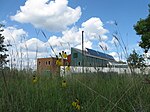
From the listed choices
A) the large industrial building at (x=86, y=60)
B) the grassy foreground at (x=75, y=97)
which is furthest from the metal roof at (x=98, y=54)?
the grassy foreground at (x=75, y=97)

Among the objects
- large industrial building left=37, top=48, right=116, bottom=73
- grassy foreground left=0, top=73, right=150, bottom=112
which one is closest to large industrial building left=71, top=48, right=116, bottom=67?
large industrial building left=37, top=48, right=116, bottom=73

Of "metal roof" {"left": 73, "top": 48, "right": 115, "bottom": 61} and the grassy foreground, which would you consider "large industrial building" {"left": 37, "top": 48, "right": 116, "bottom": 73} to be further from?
the grassy foreground

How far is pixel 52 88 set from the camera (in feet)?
11.0

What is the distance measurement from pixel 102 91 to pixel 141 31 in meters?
24.3

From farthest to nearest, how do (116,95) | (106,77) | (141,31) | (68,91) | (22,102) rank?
(141,31) → (106,77) → (68,91) → (116,95) → (22,102)

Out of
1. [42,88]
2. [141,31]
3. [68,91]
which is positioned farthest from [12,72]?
[141,31]

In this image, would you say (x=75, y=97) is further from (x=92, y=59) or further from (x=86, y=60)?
(x=92, y=59)

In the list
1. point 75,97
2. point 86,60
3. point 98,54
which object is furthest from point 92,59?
point 75,97

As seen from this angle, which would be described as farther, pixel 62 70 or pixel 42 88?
pixel 62 70

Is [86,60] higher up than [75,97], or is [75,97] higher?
[86,60]

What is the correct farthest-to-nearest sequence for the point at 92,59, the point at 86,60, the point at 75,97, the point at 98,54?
the point at 92,59
the point at 86,60
the point at 98,54
the point at 75,97

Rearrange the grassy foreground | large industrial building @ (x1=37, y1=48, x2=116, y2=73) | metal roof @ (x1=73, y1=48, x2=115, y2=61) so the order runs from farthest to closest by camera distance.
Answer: large industrial building @ (x1=37, y1=48, x2=116, y2=73), metal roof @ (x1=73, y1=48, x2=115, y2=61), the grassy foreground

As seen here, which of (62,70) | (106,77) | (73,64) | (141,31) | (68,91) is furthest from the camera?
(141,31)

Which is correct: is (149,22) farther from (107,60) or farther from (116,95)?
(116,95)
